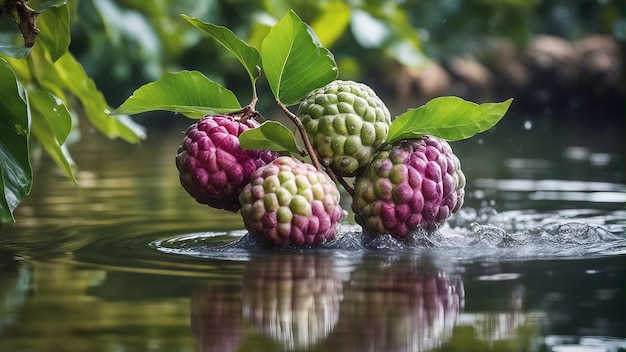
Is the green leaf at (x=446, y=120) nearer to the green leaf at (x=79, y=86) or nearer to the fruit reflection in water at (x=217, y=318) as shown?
the fruit reflection in water at (x=217, y=318)

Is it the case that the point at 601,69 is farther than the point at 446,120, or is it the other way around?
the point at 601,69

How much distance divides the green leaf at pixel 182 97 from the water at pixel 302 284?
0.61ft

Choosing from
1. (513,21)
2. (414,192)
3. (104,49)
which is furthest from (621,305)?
(513,21)

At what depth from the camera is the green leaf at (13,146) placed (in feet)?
4.32

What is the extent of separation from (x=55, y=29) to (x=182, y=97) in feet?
0.81

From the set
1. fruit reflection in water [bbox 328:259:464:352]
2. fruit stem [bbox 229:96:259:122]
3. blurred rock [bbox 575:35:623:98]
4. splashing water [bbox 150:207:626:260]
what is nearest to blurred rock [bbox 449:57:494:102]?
blurred rock [bbox 575:35:623:98]

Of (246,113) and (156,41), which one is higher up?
(156,41)

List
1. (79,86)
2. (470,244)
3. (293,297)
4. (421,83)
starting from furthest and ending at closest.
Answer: (421,83) < (79,86) < (470,244) < (293,297)

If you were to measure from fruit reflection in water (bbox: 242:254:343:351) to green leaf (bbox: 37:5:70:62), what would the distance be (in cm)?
45

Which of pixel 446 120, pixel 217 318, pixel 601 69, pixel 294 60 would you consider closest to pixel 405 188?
pixel 446 120

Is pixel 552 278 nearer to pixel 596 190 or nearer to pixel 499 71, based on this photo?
pixel 596 190

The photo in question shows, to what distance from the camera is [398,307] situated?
1.01 m

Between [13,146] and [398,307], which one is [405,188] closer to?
[398,307]

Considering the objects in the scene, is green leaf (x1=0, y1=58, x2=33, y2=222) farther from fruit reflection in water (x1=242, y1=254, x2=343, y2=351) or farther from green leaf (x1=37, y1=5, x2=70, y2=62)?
fruit reflection in water (x1=242, y1=254, x2=343, y2=351)
